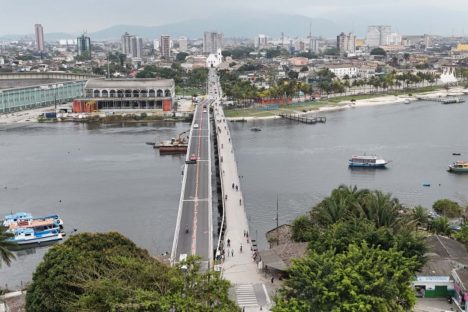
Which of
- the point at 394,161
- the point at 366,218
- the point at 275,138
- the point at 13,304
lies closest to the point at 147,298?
the point at 13,304

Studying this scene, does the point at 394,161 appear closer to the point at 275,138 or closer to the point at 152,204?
the point at 275,138

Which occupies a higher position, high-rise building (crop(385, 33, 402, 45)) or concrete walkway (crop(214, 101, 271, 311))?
high-rise building (crop(385, 33, 402, 45))

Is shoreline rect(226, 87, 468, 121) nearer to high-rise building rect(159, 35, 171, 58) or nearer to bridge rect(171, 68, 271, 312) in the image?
bridge rect(171, 68, 271, 312)

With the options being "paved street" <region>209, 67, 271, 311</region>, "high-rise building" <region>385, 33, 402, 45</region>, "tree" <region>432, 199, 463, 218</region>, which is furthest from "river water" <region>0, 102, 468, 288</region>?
"high-rise building" <region>385, 33, 402, 45</region>

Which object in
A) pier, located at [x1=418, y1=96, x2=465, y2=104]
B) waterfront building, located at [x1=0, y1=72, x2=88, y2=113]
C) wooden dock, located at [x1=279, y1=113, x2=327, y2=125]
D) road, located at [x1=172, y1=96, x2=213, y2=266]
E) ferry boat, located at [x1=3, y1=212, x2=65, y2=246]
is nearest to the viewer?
road, located at [x1=172, y1=96, x2=213, y2=266]

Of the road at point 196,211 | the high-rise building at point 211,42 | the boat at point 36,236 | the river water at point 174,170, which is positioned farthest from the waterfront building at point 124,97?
the high-rise building at point 211,42

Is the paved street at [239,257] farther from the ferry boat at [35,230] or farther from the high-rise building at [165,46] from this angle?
the high-rise building at [165,46]
